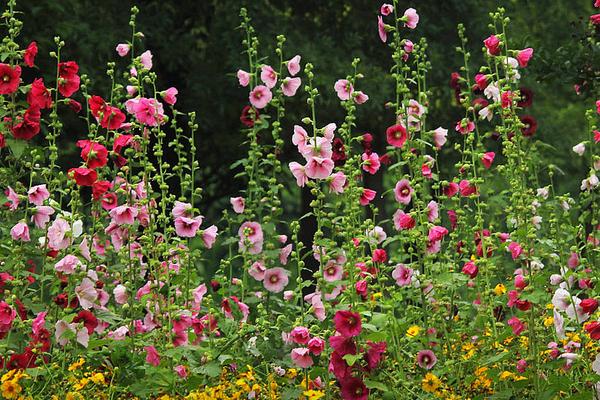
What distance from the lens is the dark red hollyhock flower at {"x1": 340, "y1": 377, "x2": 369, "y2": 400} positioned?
4.54m

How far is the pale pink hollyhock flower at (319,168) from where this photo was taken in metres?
4.48

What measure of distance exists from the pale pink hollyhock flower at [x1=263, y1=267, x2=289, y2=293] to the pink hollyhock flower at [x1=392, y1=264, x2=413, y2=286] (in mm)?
513

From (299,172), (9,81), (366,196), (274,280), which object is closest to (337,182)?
(299,172)

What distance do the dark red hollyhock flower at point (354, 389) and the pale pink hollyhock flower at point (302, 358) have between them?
0.15 m

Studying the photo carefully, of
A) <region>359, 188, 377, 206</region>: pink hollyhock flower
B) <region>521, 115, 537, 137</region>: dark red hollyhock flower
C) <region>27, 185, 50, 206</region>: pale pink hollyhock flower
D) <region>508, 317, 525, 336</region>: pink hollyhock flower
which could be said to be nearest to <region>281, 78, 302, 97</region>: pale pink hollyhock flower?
<region>359, 188, 377, 206</region>: pink hollyhock flower

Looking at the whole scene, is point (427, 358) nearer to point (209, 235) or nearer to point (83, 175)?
point (209, 235)

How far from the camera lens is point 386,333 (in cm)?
456

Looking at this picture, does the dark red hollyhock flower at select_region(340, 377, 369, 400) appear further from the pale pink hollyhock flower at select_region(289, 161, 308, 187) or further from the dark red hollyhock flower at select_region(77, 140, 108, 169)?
the dark red hollyhock flower at select_region(77, 140, 108, 169)

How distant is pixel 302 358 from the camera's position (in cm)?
452

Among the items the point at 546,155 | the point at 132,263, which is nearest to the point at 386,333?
the point at 132,263

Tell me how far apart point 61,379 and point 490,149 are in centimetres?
963

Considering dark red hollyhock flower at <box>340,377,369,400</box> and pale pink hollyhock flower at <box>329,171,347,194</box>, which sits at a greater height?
pale pink hollyhock flower at <box>329,171,347,194</box>

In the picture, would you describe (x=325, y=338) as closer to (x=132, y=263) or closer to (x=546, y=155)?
(x=132, y=263)

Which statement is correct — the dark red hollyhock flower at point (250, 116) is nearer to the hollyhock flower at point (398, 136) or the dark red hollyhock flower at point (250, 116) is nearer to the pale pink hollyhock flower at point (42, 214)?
the hollyhock flower at point (398, 136)
